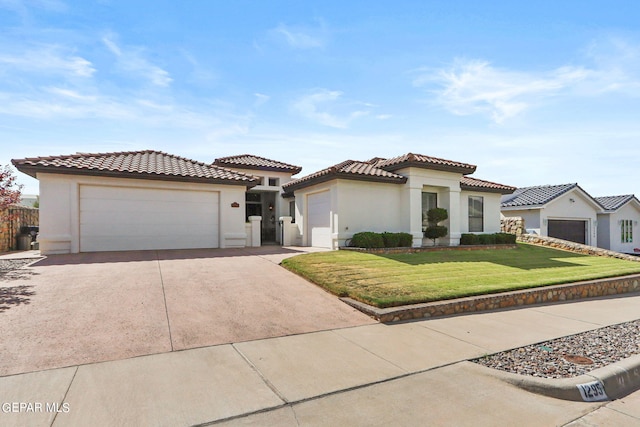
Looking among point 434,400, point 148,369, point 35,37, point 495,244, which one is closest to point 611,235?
point 495,244

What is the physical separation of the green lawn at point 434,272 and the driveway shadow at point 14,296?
6102 millimetres

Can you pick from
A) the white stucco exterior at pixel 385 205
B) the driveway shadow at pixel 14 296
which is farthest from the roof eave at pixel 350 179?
the driveway shadow at pixel 14 296

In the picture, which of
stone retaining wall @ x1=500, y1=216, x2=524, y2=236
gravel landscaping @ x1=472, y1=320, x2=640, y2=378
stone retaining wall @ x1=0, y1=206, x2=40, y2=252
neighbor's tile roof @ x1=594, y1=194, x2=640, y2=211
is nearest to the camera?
gravel landscaping @ x1=472, y1=320, x2=640, y2=378

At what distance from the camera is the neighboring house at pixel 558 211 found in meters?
23.8

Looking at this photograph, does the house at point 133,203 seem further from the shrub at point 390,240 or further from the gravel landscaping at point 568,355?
the gravel landscaping at point 568,355

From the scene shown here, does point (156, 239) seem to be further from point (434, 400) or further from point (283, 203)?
point (434, 400)

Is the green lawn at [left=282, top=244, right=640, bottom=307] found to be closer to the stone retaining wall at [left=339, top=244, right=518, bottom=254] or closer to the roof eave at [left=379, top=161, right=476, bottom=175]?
the stone retaining wall at [left=339, top=244, right=518, bottom=254]

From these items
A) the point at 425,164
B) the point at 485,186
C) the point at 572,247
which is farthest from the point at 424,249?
the point at 572,247

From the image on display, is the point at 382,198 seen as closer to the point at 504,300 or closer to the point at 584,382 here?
the point at 504,300

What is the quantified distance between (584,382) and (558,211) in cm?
2422

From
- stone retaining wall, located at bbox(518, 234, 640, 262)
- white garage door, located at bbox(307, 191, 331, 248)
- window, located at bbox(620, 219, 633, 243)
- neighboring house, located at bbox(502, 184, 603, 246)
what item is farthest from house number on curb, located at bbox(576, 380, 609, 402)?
window, located at bbox(620, 219, 633, 243)

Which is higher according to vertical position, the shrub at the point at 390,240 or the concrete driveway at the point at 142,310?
the shrub at the point at 390,240

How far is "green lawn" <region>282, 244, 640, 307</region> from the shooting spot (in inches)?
329

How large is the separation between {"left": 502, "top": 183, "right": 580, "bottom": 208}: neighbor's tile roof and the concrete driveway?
2106 cm
